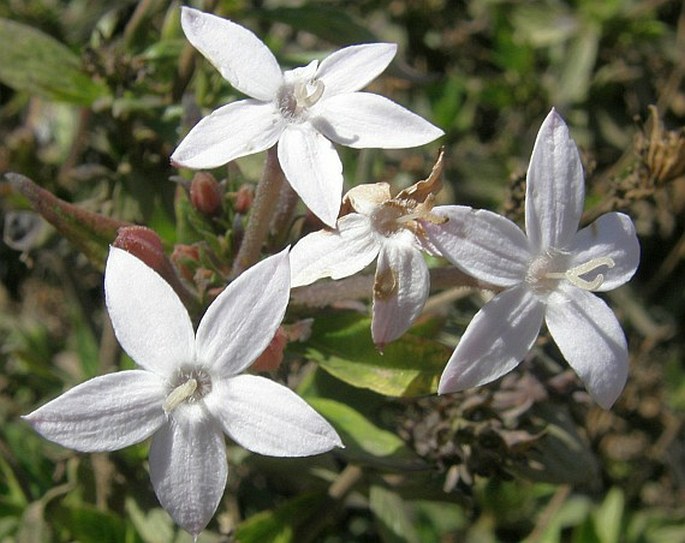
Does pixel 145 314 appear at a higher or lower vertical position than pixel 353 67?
lower

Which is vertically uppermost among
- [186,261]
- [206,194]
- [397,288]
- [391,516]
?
[397,288]

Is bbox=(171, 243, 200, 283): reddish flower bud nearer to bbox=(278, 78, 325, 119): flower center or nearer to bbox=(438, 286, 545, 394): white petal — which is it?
bbox=(278, 78, 325, 119): flower center

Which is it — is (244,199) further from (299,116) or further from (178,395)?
(178,395)

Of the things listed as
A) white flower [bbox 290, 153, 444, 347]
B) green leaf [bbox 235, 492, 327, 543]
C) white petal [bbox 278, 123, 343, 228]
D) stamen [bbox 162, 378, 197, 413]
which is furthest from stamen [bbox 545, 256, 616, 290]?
green leaf [bbox 235, 492, 327, 543]

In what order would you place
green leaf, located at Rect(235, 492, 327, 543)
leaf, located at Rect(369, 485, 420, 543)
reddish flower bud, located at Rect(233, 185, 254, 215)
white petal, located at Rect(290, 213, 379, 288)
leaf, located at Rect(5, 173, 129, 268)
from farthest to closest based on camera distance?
leaf, located at Rect(369, 485, 420, 543) < green leaf, located at Rect(235, 492, 327, 543) < reddish flower bud, located at Rect(233, 185, 254, 215) < leaf, located at Rect(5, 173, 129, 268) < white petal, located at Rect(290, 213, 379, 288)

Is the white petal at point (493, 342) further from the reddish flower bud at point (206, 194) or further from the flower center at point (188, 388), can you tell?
the reddish flower bud at point (206, 194)

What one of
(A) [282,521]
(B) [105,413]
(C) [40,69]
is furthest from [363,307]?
(C) [40,69]

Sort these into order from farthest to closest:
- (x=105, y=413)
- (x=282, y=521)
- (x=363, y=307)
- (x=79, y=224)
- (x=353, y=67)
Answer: (x=282, y=521) < (x=363, y=307) < (x=79, y=224) < (x=353, y=67) < (x=105, y=413)
